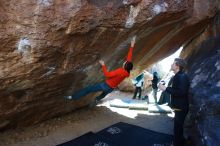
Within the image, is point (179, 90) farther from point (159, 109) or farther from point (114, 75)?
point (159, 109)

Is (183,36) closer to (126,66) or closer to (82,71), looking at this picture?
(126,66)

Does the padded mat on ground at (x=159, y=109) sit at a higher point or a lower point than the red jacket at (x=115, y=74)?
lower

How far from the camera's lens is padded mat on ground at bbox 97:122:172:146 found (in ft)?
21.9

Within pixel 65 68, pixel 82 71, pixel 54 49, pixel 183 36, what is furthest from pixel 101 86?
pixel 183 36

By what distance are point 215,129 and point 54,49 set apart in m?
2.95

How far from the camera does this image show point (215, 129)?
5.28 meters

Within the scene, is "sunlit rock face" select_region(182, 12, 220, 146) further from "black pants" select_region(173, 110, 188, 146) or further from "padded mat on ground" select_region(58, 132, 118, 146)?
"padded mat on ground" select_region(58, 132, 118, 146)

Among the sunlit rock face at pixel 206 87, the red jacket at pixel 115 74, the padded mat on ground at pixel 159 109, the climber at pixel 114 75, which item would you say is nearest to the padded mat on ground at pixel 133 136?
the sunlit rock face at pixel 206 87

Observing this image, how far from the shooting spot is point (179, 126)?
584 centimetres

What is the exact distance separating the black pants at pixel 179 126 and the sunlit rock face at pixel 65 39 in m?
1.80

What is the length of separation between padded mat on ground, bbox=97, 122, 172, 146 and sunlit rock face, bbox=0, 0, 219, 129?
3.96 ft

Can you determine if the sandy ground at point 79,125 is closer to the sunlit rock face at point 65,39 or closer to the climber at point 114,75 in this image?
the sunlit rock face at point 65,39

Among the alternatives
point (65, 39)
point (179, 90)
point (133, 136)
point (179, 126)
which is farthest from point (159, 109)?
point (65, 39)

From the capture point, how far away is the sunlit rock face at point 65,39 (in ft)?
16.7
